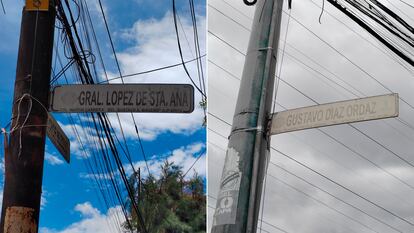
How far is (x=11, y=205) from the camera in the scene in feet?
14.7

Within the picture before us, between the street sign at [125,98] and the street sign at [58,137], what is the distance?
0.44 feet

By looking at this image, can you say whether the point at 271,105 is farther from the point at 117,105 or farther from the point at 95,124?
the point at 95,124

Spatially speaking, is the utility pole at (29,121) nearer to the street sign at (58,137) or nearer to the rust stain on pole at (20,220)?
the rust stain on pole at (20,220)

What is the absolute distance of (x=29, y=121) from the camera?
4730 millimetres

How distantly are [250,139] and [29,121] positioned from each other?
6.31 feet

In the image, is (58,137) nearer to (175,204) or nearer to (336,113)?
(336,113)

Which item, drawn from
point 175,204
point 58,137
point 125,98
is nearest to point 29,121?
point 58,137

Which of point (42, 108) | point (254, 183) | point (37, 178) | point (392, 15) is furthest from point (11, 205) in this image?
point (392, 15)

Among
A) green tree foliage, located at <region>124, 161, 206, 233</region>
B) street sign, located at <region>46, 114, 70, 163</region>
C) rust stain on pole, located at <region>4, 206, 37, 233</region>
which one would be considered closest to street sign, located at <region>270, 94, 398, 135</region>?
street sign, located at <region>46, 114, 70, 163</region>

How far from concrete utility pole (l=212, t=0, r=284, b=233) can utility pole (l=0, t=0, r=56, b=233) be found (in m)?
1.60

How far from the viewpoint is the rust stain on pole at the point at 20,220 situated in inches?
173

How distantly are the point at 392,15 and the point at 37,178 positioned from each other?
4933 mm

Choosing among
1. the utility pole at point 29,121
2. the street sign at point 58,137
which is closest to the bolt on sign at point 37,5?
the utility pole at point 29,121

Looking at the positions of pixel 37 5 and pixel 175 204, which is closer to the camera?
pixel 37 5
